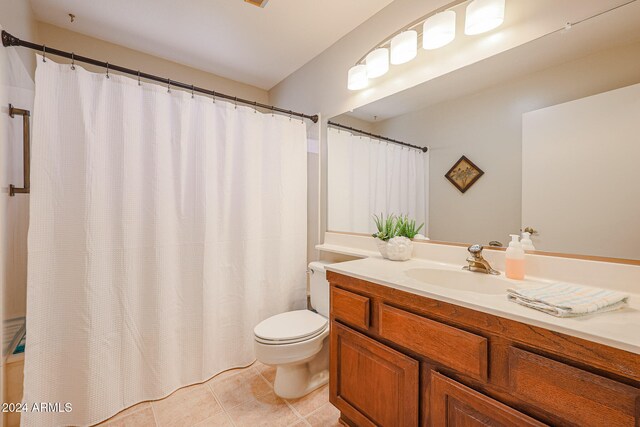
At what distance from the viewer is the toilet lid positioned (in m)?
1.48

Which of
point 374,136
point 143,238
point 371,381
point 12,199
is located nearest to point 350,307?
point 371,381

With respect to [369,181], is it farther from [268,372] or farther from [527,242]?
[268,372]

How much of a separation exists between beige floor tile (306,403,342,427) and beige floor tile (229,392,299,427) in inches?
3.6

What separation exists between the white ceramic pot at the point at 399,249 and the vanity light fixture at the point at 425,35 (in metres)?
0.99

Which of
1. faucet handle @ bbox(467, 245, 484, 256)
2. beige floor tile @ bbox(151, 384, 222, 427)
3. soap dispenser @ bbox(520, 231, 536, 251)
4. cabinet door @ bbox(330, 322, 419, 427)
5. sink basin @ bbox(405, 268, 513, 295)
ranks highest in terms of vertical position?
soap dispenser @ bbox(520, 231, 536, 251)

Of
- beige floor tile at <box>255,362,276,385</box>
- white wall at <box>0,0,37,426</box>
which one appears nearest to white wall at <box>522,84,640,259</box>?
beige floor tile at <box>255,362,276,385</box>

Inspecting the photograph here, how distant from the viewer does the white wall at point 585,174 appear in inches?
34.8

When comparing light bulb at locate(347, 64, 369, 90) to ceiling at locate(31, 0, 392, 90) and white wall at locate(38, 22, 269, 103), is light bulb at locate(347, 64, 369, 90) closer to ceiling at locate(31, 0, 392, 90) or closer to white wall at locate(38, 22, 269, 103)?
ceiling at locate(31, 0, 392, 90)

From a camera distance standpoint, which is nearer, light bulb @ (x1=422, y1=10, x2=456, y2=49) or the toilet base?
light bulb @ (x1=422, y1=10, x2=456, y2=49)

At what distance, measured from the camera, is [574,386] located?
24.5 inches

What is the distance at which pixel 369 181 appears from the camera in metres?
1.87

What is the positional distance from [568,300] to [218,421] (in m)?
1.67

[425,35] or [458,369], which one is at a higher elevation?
[425,35]

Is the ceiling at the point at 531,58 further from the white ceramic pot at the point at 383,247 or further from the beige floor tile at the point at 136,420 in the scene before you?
the beige floor tile at the point at 136,420
